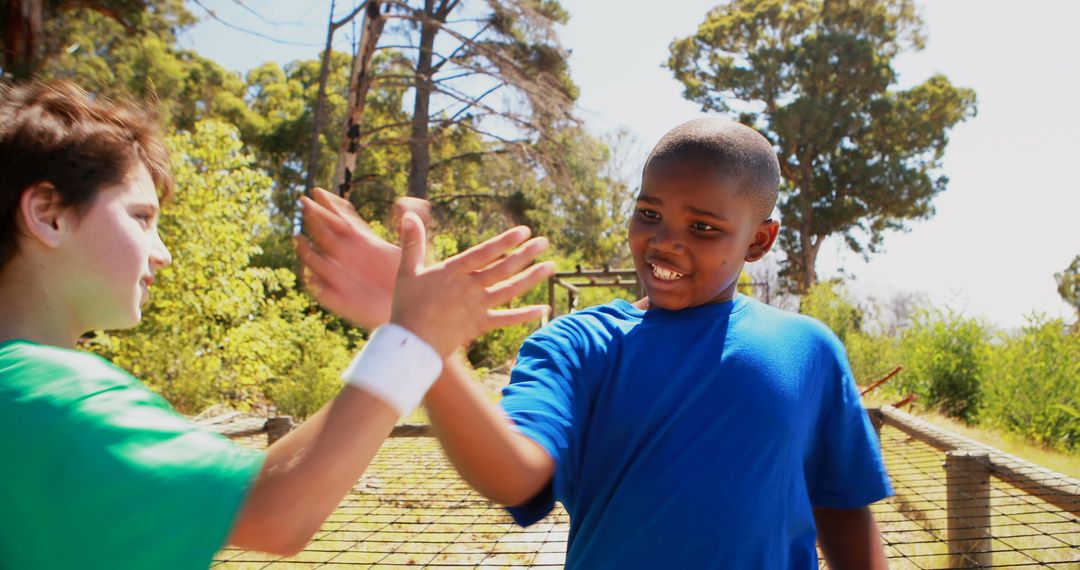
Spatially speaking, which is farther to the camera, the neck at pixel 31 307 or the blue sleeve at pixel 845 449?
the blue sleeve at pixel 845 449

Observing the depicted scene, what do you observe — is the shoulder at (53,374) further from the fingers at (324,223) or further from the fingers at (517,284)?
the fingers at (517,284)

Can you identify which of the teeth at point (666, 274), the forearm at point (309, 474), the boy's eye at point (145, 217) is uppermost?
the boy's eye at point (145, 217)

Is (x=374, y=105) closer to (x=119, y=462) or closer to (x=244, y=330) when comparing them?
(x=244, y=330)

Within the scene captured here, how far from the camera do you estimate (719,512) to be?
1046mm

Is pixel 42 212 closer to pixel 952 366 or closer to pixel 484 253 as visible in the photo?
pixel 484 253

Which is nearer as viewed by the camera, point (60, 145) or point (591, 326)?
point (60, 145)

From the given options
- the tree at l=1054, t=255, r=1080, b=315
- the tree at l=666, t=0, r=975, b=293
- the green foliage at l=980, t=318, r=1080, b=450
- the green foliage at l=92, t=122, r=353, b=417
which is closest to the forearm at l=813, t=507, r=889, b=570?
the green foliage at l=92, t=122, r=353, b=417

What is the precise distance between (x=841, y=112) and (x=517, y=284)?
24530 mm

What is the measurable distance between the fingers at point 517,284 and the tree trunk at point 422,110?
9618 mm

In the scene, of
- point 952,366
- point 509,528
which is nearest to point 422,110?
point 952,366

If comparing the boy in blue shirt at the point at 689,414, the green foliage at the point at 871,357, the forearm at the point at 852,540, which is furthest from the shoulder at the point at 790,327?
the green foliage at the point at 871,357

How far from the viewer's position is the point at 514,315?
79 centimetres

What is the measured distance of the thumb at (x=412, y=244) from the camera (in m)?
0.77

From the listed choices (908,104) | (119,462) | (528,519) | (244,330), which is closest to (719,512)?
(528,519)
